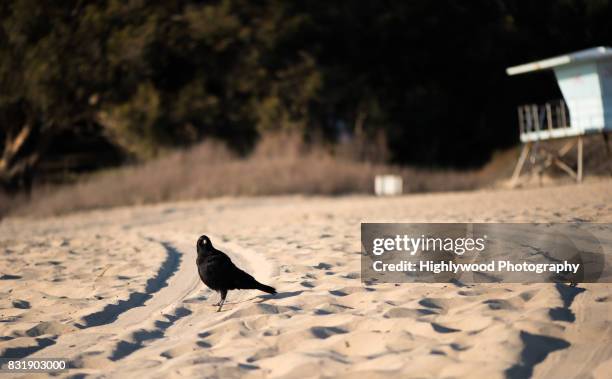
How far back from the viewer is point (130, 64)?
2419 centimetres

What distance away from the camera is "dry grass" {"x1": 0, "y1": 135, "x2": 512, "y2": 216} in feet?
61.8

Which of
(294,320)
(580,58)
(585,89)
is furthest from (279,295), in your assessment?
(585,89)

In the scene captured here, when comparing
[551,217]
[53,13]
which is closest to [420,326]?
[551,217]

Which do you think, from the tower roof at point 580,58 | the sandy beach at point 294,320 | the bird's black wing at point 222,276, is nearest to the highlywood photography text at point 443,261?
the sandy beach at point 294,320

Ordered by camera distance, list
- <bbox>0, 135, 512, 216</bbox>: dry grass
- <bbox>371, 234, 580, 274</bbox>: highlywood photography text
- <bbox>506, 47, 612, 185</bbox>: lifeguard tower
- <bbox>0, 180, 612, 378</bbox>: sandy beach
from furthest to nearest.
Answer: <bbox>0, 135, 512, 216</bbox>: dry grass
<bbox>506, 47, 612, 185</bbox>: lifeguard tower
<bbox>371, 234, 580, 274</bbox>: highlywood photography text
<bbox>0, 180, 612, 378</bbox>: sandy beach

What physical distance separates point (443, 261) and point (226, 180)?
13289mm

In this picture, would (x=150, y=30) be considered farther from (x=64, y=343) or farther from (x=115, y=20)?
(x=64, y=343)

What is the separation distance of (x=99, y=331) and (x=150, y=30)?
20.4 metres

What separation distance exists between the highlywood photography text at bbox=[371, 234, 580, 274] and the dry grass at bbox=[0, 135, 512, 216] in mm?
10768

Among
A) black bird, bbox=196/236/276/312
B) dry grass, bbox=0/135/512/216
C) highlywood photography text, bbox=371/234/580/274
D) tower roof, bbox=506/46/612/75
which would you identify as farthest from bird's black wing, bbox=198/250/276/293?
dry grass, bbox=0/135/512/216

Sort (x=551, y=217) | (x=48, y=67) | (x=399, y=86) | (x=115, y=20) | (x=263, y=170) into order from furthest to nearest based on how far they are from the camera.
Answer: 1. (x=399, y=86)
2. (x=115, y=20)
3. (x=48, y=67)
4. (x=263, y=170)
5. (x=551, y=217)

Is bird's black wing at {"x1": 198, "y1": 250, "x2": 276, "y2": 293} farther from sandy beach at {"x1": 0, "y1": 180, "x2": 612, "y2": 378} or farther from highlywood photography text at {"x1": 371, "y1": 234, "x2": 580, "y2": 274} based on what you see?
highlywood photography text at {"x1": 371, "y1": 234, "x2": 580, "y2": 274}

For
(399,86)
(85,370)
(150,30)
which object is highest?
(150,30)

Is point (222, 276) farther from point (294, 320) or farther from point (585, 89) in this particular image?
point (585, 89)
